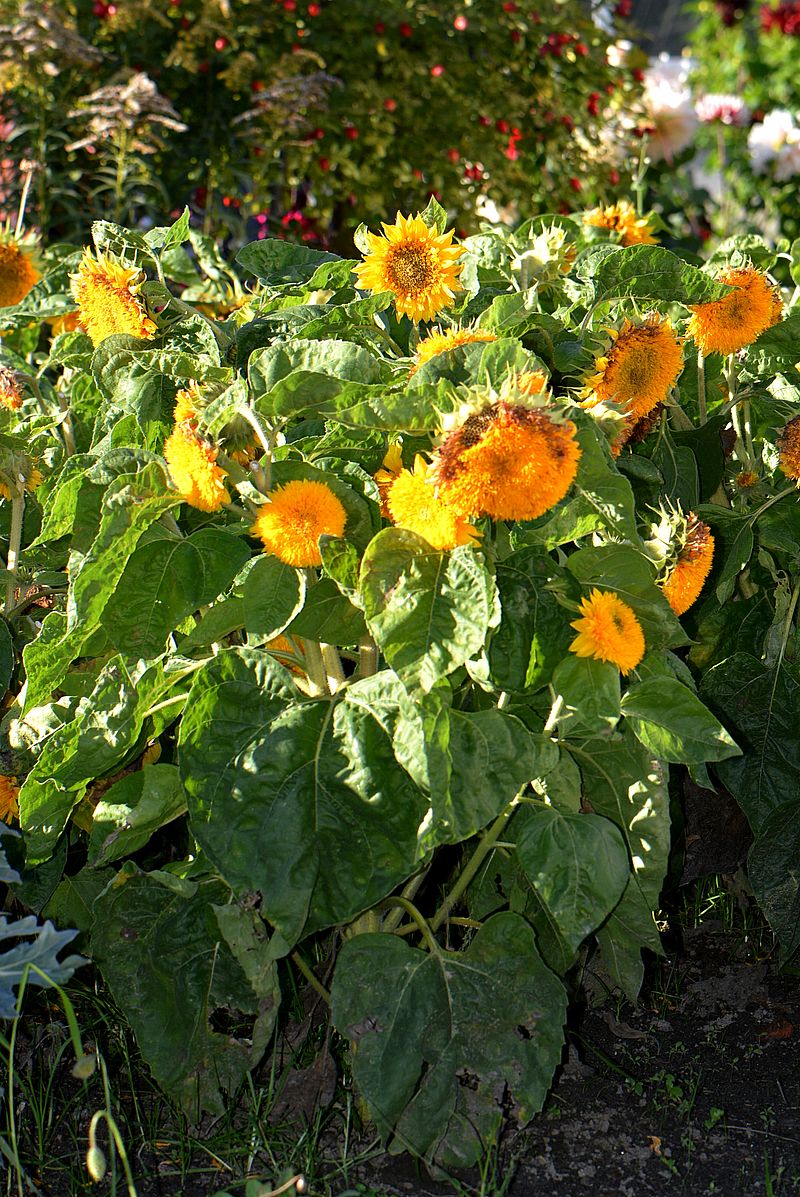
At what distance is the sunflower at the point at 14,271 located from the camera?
2422 mm

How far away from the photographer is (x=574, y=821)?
163 cm

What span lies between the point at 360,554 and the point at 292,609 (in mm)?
104

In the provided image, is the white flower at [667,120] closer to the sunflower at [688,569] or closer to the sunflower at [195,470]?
the sunflower at [688,569]

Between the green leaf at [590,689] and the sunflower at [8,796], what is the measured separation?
0.83m

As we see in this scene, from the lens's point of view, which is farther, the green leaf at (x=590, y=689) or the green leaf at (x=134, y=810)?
the green leaf at (x=134, y=810)

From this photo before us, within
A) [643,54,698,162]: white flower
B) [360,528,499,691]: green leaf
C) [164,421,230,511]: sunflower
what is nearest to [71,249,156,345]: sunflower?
[164,421,230,511]: sunflower

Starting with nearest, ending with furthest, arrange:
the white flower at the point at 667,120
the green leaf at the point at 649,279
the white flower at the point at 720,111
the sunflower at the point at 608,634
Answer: the sunflower at the point at 608,634 → the green leaf at the point at 649,279 → the white flower at the point at 667,120 → the white flower at the point at 720,111

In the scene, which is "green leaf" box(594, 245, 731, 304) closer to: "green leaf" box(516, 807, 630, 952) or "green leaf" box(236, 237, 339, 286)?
"green leaf" box(236, 237, 339, 286)

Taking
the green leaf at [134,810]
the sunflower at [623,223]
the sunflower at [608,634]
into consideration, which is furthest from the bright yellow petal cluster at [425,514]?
the sunflower at [623,223]

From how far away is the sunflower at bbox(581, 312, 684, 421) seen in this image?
5.62ft

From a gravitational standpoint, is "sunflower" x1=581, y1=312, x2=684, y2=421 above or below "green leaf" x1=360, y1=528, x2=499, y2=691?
above

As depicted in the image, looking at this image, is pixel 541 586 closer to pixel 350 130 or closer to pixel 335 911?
pixel 335 911

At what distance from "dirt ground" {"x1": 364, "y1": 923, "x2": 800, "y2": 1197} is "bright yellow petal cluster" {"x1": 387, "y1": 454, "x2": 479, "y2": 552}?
799mm

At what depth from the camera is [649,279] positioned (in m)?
1.87
